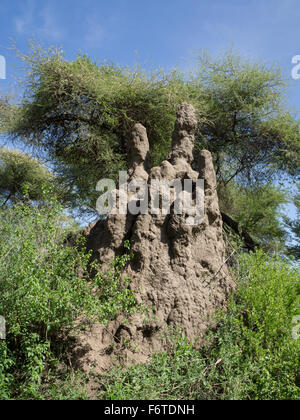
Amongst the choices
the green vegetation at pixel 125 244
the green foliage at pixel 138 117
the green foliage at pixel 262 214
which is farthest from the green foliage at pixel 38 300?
the green foliage at pixel 262 214

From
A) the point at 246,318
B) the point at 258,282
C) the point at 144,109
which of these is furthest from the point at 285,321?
the point at 144,109

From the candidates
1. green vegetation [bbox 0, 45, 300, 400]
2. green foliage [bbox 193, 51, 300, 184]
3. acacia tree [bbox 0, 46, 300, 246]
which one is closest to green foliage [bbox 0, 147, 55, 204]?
green vegetation [bbox 0, 45, 300, 400]

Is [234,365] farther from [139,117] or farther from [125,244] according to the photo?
[139,117]

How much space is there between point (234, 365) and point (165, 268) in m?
1.45

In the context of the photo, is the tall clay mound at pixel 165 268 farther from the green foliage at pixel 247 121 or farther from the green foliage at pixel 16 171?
the green foliage at pixel 16 171

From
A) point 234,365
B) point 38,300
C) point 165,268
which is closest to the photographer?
point 38,300

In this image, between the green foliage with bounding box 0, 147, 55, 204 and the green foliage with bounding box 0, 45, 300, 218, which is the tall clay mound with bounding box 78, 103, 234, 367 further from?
the green foliage with bounding box 0, 147, 55, 204

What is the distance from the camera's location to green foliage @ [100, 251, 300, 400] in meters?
4.19

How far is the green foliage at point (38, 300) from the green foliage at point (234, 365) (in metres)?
0.73

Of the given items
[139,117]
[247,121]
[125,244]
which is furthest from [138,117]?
[125,244]

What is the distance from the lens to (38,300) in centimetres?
410

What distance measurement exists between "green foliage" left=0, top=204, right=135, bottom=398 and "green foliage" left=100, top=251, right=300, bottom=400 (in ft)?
2.41
